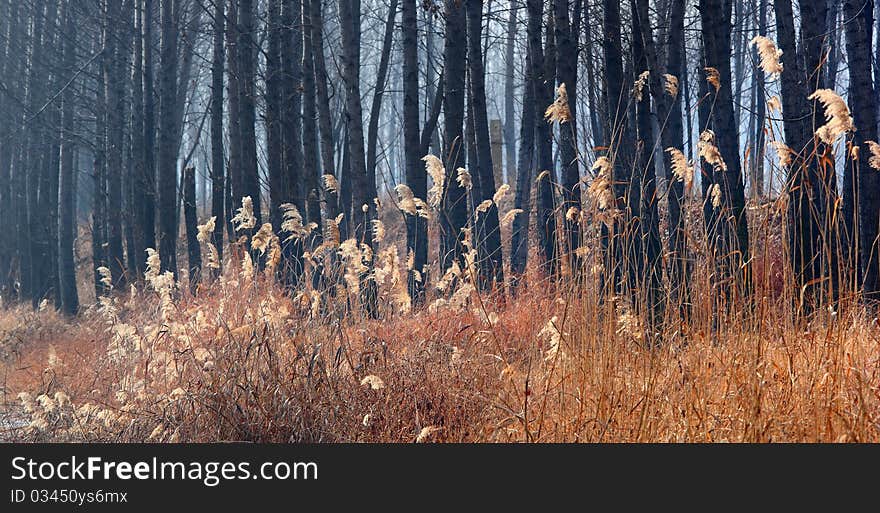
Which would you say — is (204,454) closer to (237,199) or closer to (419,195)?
(419,195)

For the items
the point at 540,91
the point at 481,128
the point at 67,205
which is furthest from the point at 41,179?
the point at 540,91

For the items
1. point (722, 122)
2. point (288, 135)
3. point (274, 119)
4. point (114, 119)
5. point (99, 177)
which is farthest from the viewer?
point (99, 177)

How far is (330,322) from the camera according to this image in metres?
5.04

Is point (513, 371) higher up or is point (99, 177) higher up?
point (99, 177)

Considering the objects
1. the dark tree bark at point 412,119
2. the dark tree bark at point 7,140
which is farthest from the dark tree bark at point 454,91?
the dark tree bark at point 7,140

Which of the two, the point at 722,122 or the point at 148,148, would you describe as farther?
the point at 148,148

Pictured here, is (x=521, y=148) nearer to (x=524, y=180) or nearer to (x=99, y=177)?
(x=524, y=180)

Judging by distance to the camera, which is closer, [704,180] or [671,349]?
[671,349]

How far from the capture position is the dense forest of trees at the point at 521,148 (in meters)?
4.43

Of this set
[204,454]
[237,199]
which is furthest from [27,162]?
[204,454]

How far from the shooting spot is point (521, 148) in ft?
46.7

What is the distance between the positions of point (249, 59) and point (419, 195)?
170 inches

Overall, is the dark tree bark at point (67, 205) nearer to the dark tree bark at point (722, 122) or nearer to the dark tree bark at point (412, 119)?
the dark tree bark at point (412, 119)

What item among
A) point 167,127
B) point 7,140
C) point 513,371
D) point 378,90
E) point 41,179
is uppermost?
point 378,90
